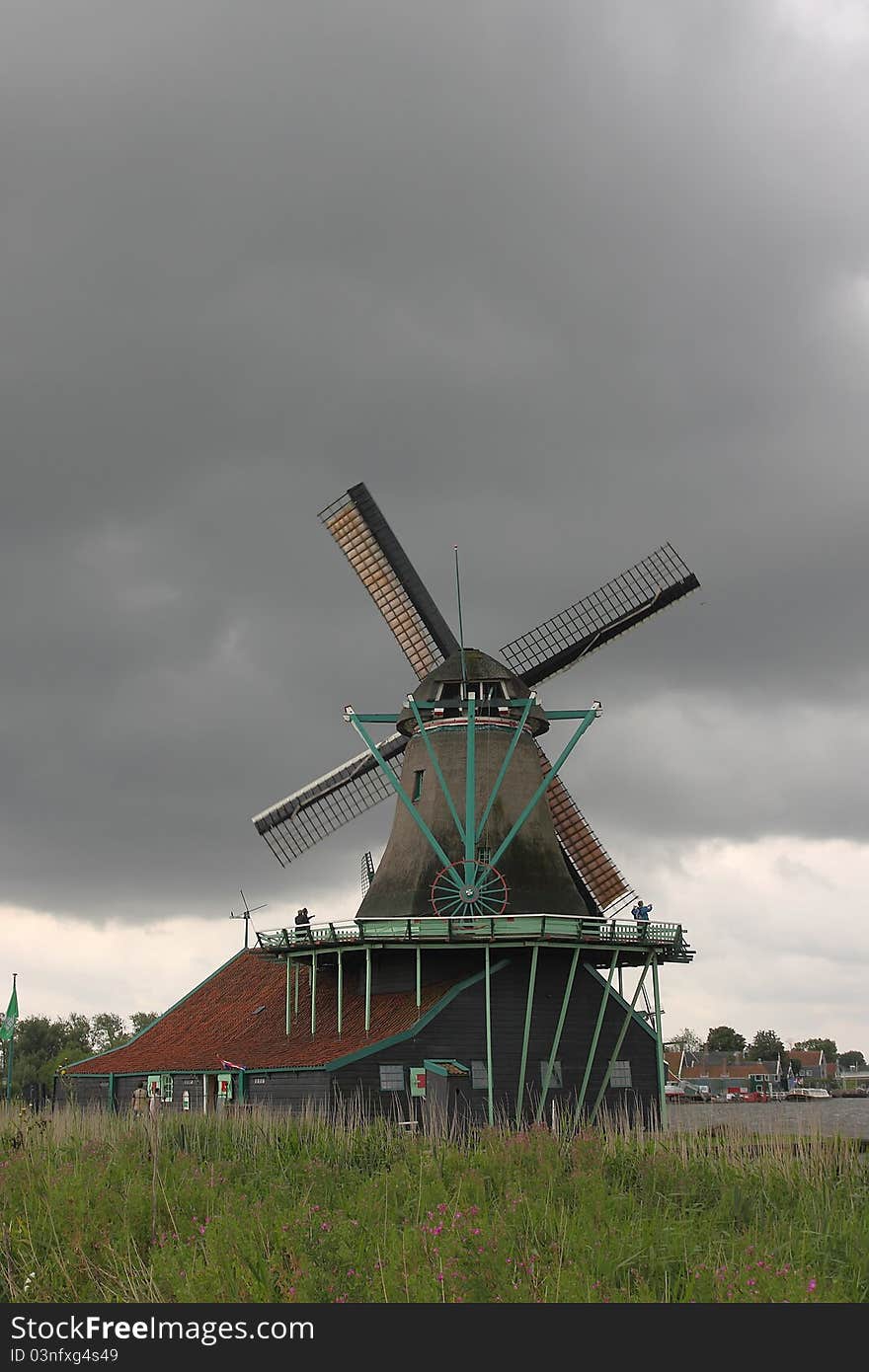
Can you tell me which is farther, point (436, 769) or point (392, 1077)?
point (436, 769)

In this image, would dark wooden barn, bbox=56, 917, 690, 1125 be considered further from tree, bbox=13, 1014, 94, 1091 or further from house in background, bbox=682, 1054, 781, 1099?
house in background, bbox=682, 1054, 781, 1099

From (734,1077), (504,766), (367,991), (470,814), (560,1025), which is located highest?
(504,766)

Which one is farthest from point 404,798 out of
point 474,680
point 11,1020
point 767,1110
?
point 767,1110

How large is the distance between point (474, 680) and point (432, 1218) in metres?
25.8

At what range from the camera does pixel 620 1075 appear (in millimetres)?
34844

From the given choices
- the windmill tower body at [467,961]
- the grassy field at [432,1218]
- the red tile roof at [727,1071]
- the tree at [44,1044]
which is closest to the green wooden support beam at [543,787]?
the windmill tower body at [467,961]

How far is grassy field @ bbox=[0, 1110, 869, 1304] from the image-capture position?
10.7 metres

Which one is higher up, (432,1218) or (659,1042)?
(659,1042)

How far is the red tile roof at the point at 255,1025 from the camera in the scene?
33.1 meters

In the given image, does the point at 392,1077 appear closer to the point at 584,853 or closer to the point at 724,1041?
the point at 584,853

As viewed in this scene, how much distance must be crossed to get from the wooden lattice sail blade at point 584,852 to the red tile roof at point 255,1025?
742 cm

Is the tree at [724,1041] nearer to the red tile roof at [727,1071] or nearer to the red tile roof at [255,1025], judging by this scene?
the red tile roof at [727,1071]
